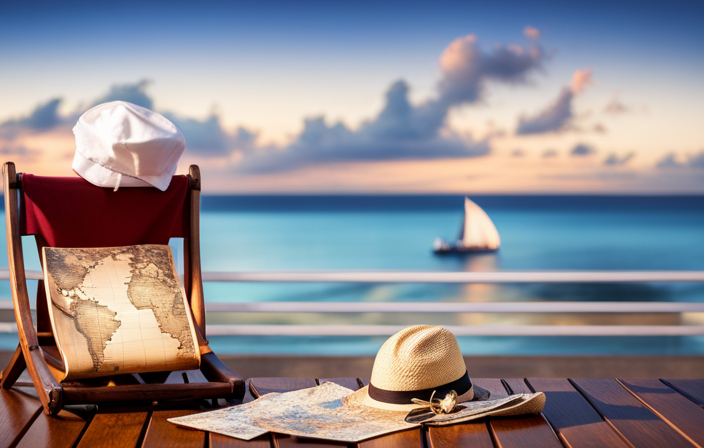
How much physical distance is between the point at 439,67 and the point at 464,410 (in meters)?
9.41

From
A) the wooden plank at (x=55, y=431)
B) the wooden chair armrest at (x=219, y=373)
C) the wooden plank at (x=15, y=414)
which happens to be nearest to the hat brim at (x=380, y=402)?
the wooden chair armrest at (x=219, y=373)

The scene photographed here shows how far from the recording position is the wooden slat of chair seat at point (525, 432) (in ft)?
4.77

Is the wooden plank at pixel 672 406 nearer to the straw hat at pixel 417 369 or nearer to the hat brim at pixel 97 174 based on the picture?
the straw hat at pixel 417 369

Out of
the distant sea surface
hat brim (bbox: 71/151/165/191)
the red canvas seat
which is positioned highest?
hat brim (bbox: 71/151/165/191)

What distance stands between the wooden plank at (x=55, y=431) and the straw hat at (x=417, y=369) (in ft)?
2.56

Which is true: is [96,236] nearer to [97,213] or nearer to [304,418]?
[97,213]

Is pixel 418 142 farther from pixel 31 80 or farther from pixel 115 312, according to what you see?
pixel 115 312

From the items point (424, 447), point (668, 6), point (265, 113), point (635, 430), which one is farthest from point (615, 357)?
point (265, 113)

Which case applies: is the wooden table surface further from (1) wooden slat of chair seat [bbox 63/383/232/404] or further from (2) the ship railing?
(2) the ship railing

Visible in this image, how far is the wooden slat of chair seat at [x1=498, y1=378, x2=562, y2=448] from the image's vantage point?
57.2 inches

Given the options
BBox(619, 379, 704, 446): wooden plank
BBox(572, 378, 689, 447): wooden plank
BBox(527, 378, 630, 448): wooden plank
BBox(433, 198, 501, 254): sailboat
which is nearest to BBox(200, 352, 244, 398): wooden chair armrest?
BBox(527, 378, 630, 448): wooden plank

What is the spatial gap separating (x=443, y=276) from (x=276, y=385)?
103 cm

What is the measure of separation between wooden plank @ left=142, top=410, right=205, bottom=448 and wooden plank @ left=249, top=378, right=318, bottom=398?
0.34 m

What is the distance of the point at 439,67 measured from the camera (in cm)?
1043
